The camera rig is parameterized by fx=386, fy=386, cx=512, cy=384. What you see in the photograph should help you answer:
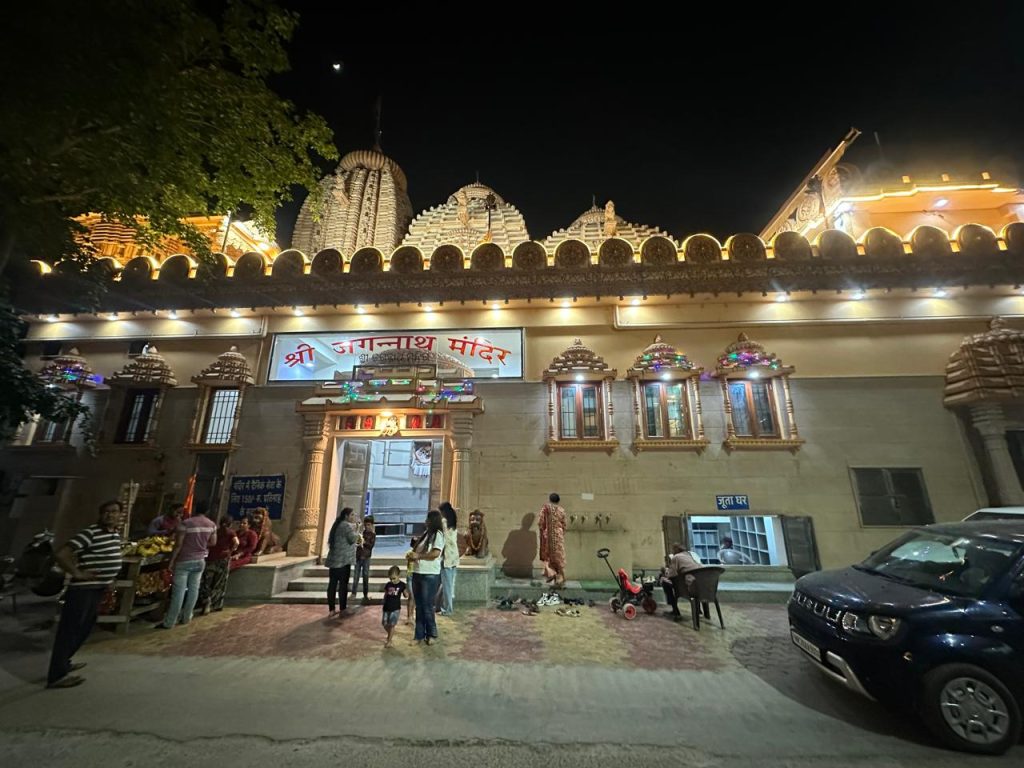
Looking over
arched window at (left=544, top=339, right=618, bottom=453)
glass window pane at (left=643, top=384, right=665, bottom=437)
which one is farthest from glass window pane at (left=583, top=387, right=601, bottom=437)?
glass window pane at (left=643, top=384, right=665, bottom=437)

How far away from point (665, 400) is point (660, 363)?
971mm

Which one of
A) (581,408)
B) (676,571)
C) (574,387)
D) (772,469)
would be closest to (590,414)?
(581,408)

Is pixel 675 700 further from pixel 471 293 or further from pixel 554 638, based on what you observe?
pixel 471 293

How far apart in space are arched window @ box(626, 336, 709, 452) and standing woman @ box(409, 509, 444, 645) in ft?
19.2

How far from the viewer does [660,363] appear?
9.85 m

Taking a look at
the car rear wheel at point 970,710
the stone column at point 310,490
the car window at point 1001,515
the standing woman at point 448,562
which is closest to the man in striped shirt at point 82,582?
the standing woman at point 448,562

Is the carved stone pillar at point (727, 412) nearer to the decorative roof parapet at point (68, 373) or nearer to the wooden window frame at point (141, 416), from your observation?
the wooden window frame at point (141, 416)

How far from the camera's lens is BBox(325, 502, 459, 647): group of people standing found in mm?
5637

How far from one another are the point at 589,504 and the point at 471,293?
20.9 ft

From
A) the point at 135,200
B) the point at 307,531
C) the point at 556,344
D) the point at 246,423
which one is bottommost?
the point at 307,531

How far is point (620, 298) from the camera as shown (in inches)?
420

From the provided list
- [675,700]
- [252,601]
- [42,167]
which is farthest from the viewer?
[252,601]

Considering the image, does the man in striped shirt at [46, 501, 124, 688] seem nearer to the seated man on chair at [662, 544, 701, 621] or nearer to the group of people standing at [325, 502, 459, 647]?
the group of people standing at [325, 502, 459, 647]

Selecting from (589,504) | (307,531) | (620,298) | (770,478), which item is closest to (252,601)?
(307,531)
